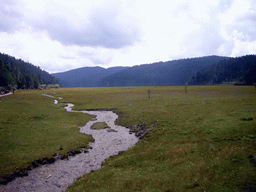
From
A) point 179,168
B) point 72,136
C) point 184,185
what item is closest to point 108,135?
point 72,136

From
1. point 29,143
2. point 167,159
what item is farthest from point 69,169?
point 167,159

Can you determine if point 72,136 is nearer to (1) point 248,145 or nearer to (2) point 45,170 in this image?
(2) point 45,170

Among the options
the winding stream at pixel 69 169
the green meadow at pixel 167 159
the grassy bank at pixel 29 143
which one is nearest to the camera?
the green meadow at pixel 167 159

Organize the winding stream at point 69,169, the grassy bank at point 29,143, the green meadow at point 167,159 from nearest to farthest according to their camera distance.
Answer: the green meadow at point 167,159 < the winding stream at point 69,169 < the grassy bank at point 29,143

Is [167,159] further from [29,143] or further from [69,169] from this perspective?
[29,143]

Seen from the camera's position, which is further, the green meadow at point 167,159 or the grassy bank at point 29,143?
the grassy bank at point 29,143

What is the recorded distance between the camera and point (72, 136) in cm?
2672

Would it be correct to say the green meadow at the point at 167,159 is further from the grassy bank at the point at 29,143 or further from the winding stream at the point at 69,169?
the winding stream at the point at 69,169

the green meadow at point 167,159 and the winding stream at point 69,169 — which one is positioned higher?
the green meadow at point 167,159

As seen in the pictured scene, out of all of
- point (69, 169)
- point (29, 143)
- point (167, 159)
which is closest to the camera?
point (167, 159)

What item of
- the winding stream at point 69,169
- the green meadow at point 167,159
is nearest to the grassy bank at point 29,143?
the green meadow at point 167,159

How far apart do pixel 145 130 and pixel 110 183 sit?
56.8 ft

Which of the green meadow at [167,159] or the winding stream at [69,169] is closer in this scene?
the green meadow at [167,159]

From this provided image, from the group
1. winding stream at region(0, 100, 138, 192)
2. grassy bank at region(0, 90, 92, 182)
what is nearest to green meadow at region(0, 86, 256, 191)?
grassy bank at region(0, 90, 92, 182)
